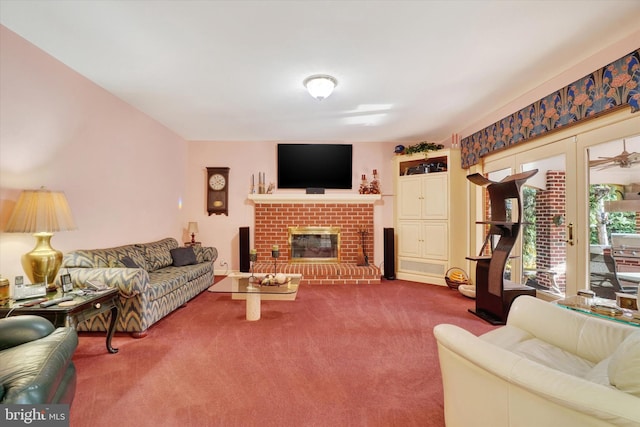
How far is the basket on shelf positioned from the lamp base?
4.63 m

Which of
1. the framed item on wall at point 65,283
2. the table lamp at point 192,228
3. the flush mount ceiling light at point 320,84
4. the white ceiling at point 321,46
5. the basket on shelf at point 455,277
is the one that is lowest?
the basket on shelf at point 455,277

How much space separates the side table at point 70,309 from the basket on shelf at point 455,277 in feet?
13.7

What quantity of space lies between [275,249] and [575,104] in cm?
331

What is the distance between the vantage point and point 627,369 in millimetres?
855

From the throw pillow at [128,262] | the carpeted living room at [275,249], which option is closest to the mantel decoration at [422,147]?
the carpeted living room at [275,249]

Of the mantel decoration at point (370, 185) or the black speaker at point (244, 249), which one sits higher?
the mantel decoration at point (370, 185)

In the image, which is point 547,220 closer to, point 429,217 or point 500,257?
point 500,257

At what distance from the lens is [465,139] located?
166 inches

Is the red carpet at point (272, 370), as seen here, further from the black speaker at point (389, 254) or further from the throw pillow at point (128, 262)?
the black speaker at point (389, 254)

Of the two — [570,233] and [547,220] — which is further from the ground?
[547,220]

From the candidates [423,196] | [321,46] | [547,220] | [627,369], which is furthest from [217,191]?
[627,369]

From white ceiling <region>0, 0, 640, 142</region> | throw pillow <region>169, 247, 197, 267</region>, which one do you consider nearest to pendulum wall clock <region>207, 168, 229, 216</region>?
throw pillow <region>169, 247, 197, 267</region>

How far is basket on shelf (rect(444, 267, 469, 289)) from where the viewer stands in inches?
162

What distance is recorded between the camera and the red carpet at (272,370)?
156 cm
